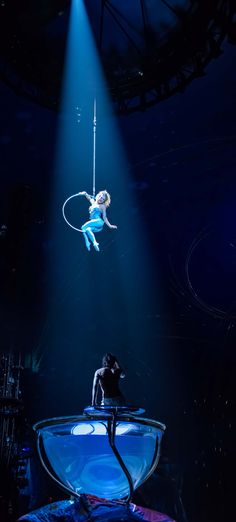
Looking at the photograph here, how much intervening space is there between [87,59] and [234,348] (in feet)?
18.7

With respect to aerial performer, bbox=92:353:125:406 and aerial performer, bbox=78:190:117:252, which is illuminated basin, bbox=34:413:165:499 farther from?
aerial performer, bbox=78:190:117:252

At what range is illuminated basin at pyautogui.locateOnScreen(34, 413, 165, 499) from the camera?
2025 mm

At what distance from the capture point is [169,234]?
9.09 meters

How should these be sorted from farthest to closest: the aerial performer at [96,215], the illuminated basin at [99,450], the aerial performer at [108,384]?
1. the aerial performer at [96,215]
2. the aerial performer at [108,384]
3. the illuminated basin at [99,450]

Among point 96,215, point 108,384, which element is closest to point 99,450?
point 108,384

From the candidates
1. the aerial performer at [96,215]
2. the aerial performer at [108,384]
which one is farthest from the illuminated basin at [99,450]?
the aerial performer at [96,215]

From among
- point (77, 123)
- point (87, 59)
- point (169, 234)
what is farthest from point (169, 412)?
point (87, 59)

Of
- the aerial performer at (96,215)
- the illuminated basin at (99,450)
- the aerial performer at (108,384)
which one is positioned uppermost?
the aerial performer at (96,215)

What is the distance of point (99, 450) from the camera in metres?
2.03

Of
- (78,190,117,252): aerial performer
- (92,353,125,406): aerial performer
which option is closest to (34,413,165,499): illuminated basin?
(92,353,125,406): aerial performer

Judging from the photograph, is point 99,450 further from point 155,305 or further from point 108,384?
point 155,305

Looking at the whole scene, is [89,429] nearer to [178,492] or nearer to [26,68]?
[26,68]

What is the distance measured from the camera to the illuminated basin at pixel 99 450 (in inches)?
79.7

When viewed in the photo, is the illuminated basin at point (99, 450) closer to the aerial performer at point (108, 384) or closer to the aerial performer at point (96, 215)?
the aerial performer at point (108, 384)
